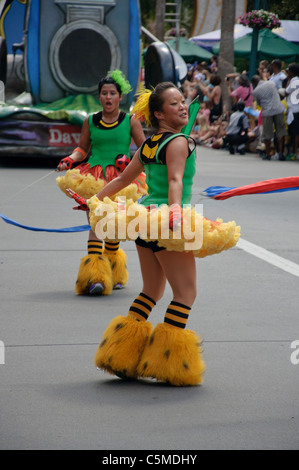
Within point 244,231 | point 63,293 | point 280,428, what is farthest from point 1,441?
point 244,231

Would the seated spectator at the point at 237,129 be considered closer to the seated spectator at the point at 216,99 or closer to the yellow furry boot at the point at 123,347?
the seated spectator at the point at 216,99

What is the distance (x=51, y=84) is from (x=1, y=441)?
49.9 ft

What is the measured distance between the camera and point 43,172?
55.8 feet

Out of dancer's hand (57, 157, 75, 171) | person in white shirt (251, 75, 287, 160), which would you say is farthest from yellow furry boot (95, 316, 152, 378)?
person in white shirt (251, 75, 287, 160)

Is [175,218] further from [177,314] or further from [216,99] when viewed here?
[216,99]

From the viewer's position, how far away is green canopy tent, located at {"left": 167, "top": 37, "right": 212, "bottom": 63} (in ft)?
131

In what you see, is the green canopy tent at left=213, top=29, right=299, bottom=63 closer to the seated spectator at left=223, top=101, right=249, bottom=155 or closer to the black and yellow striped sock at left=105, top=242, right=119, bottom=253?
the seated spectator at left=223, top=101, right=249, bottom=155

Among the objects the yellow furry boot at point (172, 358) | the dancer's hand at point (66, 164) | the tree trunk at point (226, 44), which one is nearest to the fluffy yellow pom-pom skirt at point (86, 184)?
the dancer's hand at point (66, 164)

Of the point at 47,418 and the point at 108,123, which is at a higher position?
the point at 108,123

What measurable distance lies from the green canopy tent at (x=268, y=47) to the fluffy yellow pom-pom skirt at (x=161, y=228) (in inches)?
1212

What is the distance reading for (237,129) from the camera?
21.9m

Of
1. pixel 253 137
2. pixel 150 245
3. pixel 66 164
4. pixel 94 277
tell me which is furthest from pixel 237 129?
pixel 150 245

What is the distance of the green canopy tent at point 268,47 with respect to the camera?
3494cm
